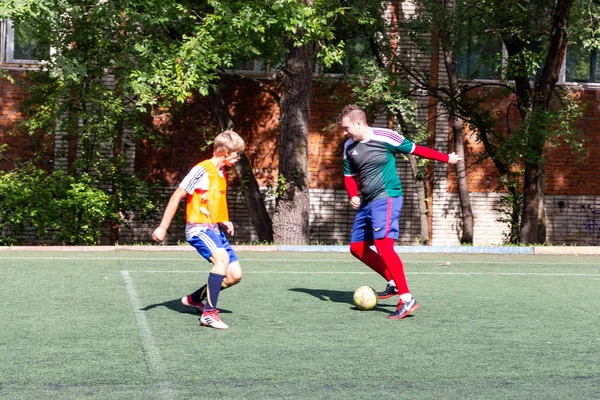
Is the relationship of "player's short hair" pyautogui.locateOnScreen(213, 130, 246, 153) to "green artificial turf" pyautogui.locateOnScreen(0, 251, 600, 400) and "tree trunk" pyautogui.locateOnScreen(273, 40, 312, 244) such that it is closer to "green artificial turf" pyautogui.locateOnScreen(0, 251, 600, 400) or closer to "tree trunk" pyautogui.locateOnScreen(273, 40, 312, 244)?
"green artificial turf" pyautogui.locateOnScreen(0, 251, 600, 400)

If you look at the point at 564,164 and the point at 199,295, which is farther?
the point at 564,164

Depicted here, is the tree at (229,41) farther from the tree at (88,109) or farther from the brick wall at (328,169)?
the brick wall at (328,169)

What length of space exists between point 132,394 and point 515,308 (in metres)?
5.14

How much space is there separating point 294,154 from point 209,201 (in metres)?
10.4

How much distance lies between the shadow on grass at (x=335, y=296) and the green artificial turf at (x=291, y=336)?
2cm

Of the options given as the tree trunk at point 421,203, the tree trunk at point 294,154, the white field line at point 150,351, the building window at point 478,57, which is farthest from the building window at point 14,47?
the white field line at point 150,351

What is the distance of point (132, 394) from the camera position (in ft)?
19.6

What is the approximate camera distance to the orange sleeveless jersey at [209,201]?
8.48 metres

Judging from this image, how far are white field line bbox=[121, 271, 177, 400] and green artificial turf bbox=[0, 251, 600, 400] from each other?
0.05 ft

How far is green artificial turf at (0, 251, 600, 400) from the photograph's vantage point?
6.33 m

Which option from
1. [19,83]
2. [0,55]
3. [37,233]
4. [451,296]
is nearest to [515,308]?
[451,296]

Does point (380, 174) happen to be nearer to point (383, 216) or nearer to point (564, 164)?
point (383, 216)

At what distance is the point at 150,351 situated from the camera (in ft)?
24.0

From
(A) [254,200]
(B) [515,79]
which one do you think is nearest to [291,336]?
(A) [254,200]
